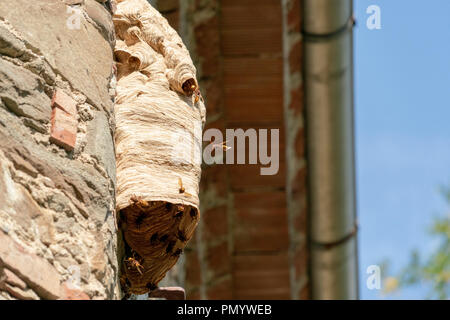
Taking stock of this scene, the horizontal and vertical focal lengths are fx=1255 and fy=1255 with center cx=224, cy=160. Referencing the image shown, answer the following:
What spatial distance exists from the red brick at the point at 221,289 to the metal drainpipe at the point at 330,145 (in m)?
0.65

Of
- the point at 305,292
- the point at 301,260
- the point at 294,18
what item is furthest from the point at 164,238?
the point at 305,292

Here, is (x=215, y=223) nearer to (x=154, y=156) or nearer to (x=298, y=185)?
(x=298, y=185)

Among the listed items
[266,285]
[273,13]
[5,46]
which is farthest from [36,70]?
[266,285]

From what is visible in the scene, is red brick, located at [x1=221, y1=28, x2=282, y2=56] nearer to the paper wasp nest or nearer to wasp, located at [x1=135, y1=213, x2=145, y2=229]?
the paper wasp nest

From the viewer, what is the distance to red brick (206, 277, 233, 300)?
8.97 metres

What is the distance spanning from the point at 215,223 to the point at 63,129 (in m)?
4.91

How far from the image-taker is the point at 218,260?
29.6ft

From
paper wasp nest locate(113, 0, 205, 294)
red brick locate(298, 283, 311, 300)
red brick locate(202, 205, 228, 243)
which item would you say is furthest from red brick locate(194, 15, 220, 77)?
paper wasp nest locate(113, 0, 205, 294)

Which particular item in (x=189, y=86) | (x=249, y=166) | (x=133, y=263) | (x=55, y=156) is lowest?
(x=249, y=166)

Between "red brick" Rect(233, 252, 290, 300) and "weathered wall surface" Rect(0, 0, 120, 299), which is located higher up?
"weathered wall surface" Rect(0, 0, 120, 299)

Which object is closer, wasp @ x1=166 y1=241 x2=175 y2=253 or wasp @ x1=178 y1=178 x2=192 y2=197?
wasp @ x1=178 y1=178 x2=192 y2=197

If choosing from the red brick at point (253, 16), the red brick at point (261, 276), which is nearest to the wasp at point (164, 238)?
the red brick at point (253, 16)

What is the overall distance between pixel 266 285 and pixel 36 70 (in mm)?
5501
